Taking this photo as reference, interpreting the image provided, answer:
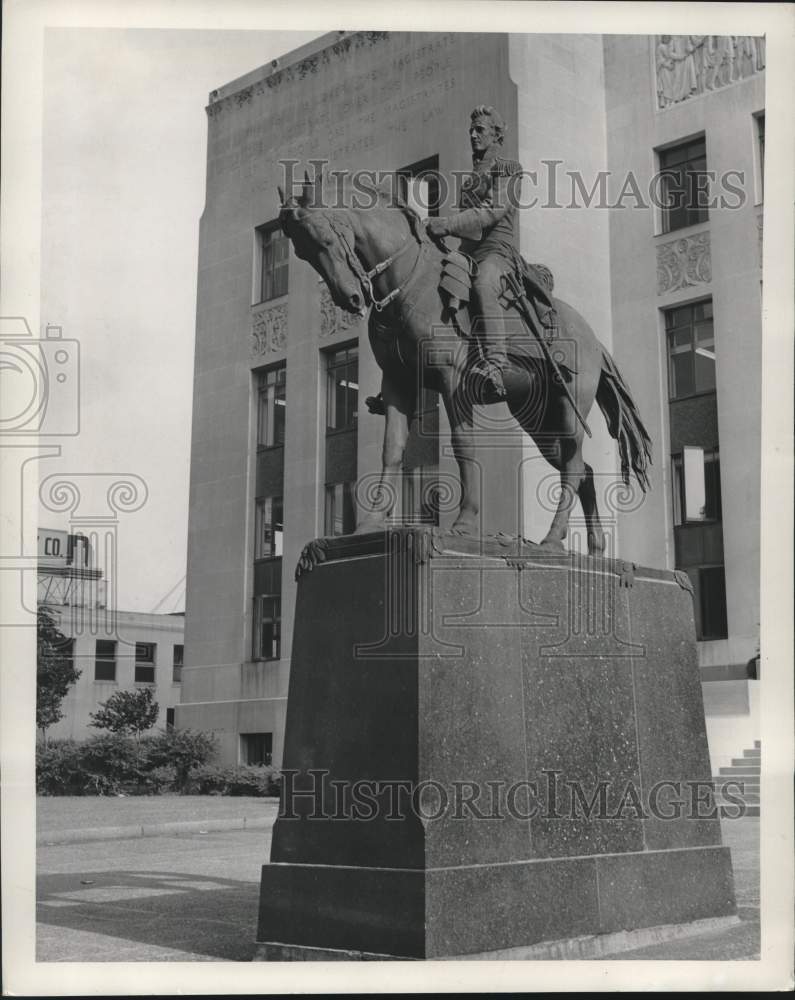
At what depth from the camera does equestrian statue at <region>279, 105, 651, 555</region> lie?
8242mm

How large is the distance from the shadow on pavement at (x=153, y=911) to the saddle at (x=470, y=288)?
458 cm

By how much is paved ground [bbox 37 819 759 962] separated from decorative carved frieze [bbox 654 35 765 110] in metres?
19.6

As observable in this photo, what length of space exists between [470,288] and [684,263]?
22.7 m

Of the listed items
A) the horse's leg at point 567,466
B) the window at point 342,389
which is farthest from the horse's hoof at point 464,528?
the window at point 342,389

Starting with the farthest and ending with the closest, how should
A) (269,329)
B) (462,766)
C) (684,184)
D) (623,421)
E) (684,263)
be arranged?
(269,329) → (684,184) → (684,263) → (623,421) → (462,766)

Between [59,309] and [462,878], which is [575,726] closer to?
[462,878]

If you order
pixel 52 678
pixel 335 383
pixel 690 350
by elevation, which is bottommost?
pixel 52 678

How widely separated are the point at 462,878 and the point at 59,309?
19.0 ft

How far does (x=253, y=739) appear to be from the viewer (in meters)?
35.5

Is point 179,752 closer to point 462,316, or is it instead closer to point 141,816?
point 141,816

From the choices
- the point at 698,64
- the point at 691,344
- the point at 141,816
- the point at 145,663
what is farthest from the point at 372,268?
the point at 145,663

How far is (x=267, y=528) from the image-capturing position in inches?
1467

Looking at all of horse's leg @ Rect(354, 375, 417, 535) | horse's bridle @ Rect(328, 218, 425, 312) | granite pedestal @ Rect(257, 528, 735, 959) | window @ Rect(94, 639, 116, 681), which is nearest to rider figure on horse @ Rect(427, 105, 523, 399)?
horse's bridle @ Rect(328, 218, 425, 312)

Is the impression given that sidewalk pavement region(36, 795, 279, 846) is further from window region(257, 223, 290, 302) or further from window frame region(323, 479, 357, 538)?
window region(257, 223, 290, 302)
